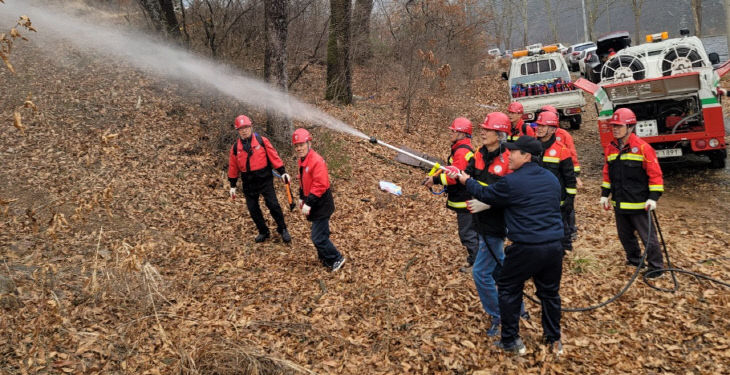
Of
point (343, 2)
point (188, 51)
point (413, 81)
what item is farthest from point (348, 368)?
point (343, 2)

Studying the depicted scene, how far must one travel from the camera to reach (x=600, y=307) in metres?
5.36

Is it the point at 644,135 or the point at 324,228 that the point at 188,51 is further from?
the point at 644,135

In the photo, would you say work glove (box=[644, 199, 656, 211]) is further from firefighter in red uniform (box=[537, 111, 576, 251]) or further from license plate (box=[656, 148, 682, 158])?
license plate (box=[656, 148, 682, 158])

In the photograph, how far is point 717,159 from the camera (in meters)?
10.3

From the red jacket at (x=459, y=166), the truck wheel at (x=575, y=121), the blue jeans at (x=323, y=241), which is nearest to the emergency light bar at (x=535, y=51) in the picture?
the truck wheel at (x=575, y=121)

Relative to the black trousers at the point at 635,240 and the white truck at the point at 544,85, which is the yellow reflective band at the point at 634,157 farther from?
the white truck at the point at 544,85

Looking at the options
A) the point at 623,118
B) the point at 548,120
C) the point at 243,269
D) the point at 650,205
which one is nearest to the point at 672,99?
the point at 623,118

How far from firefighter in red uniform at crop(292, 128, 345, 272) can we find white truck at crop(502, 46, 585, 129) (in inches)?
403

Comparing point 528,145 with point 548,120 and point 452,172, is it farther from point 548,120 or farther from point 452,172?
point 548,120

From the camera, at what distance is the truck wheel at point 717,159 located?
1012cm

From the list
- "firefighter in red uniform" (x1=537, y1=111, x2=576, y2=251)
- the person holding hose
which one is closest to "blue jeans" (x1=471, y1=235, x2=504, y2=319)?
the person holding hose

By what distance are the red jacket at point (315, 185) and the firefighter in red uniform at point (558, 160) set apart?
3108 millimetres

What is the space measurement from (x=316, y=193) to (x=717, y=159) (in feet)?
31.7

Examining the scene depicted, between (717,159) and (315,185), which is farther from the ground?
(315,185)
